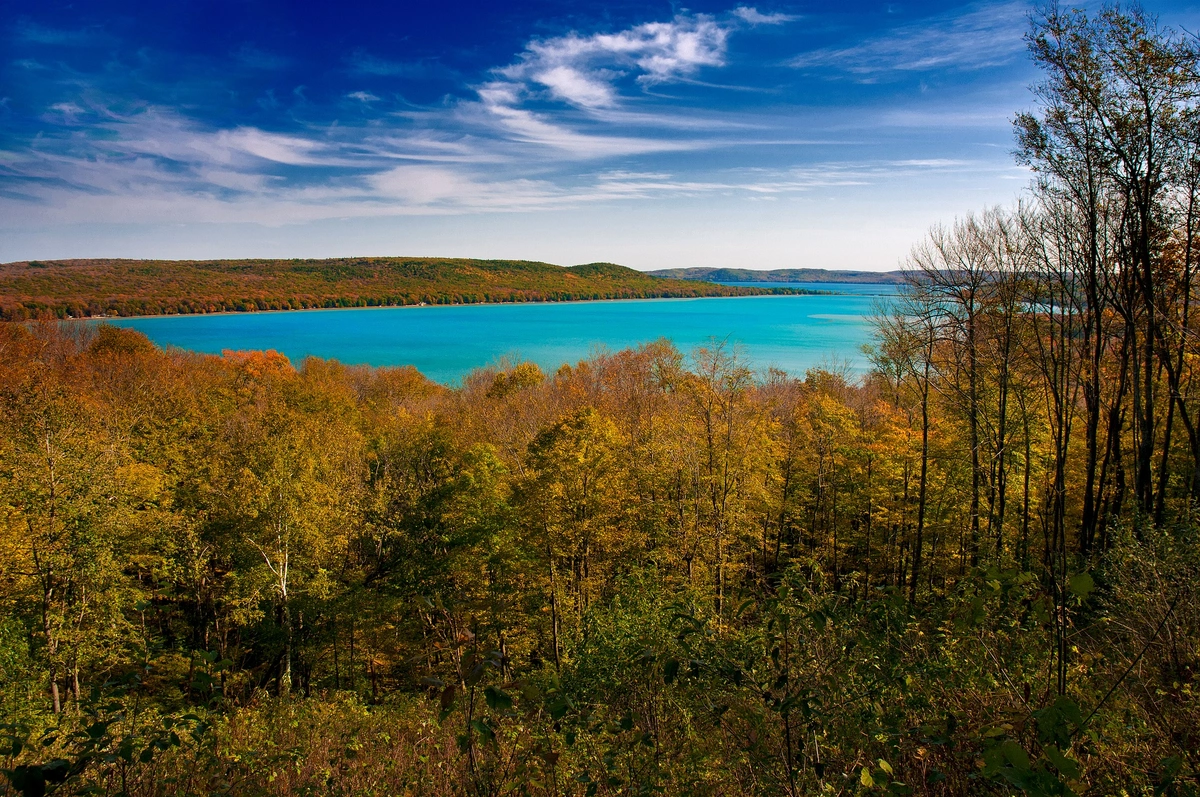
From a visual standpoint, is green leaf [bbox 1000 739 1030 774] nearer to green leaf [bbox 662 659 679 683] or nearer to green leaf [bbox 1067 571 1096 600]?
green leaf [bbox 1067 571 1096 600]

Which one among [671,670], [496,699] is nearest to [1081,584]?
[671,670]

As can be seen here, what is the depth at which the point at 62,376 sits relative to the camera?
2920 centimetres

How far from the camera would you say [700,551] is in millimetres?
19500

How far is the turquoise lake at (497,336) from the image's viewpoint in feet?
325

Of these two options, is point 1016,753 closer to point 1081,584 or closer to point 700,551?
point 1081,584

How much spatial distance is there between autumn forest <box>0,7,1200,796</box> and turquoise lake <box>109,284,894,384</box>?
5206 cm

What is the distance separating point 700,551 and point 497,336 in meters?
129

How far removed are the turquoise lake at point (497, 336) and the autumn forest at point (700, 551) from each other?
52060mm

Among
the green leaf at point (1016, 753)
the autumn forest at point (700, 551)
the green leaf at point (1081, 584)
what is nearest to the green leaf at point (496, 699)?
the autumn forest at point (700, 551)

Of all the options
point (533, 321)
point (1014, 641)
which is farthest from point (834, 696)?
point (533, 321)

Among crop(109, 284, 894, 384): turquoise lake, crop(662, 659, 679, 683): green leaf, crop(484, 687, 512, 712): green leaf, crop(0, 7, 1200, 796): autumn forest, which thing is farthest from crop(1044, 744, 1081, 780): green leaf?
crop(109, 284, 894, 384): turquoise lake

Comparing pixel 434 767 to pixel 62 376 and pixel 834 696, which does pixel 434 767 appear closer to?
pixel 834 696

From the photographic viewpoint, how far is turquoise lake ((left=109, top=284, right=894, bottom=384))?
325 feet

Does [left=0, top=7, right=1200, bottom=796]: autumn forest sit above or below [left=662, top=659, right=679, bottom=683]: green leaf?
below
